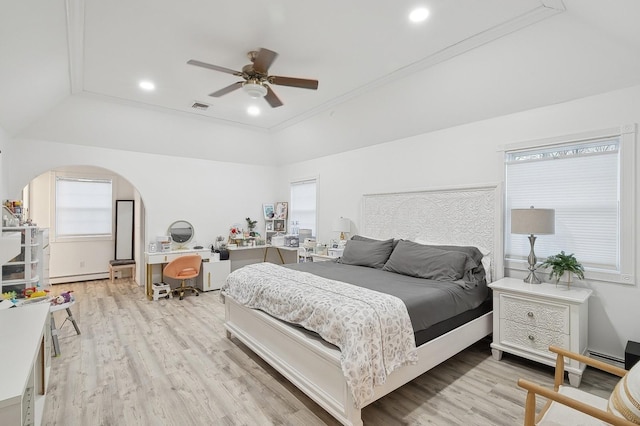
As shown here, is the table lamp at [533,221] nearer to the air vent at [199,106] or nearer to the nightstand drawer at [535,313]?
the nightstand drawer at [535,313]

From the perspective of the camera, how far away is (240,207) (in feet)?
21.4

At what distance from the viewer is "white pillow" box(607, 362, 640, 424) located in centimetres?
125

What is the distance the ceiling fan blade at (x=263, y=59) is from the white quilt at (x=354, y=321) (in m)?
2.00

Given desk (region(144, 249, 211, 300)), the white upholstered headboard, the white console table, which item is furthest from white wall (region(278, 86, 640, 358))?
the white console table

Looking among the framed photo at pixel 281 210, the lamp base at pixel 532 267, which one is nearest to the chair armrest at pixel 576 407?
the lamp base at pixel 532 267

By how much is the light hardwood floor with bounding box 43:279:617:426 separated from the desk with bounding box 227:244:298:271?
2666 mm

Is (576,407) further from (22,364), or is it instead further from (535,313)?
(22,364)

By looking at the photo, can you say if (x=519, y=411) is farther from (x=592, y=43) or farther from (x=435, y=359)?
(x=592, y=43)

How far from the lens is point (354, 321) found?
206 centimetres

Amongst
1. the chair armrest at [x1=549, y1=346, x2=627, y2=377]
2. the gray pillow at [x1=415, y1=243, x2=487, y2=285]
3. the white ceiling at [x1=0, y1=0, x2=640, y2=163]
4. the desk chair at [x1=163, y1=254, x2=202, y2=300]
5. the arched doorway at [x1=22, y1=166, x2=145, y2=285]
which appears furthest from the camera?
the arched doorway at [x1=22, y1=166, x2=145, y2=285]

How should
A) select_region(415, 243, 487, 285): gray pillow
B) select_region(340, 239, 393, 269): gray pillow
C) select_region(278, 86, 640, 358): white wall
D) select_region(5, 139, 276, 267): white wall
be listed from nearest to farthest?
select_region(278, 86, 640, 358): white wall
select_region(415, 243, 487, 285): gray pillow
select_region(340, 239, 393, 269): gray pillow
select_region(5, 139, 276, 267): white wall

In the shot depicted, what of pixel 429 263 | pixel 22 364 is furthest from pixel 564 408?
pixel 22 364

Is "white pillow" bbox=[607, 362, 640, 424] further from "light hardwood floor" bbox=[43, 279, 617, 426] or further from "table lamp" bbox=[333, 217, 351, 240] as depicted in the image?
"table lamp" bbox=[333, 217, 351, 240]

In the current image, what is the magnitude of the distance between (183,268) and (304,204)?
2.53 metres
